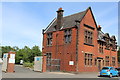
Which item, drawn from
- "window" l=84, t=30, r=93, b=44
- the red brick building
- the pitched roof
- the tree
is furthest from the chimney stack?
the tree

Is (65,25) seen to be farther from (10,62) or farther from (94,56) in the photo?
(10,62)

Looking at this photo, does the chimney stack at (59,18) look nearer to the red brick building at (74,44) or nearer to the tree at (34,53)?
the red brick building at (74,44)

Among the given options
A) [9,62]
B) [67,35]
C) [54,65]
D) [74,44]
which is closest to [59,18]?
[67,35]

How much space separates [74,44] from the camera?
28.5 metres

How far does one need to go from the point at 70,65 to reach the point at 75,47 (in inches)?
124

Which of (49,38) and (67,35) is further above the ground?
(67,35)

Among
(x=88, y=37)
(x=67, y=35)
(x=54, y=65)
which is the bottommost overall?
(x=54, y=65)

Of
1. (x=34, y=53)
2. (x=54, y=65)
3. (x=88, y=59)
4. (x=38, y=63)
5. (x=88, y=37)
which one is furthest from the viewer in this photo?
(x=34, y=53)

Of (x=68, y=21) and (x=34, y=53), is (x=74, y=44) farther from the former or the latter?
(x=34, y=53)

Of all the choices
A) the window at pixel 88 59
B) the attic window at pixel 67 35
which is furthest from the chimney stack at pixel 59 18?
the window at pixel 88 59

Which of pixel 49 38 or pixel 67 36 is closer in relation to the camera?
pixel 67 36

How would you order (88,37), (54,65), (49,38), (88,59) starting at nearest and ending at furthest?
(88,59), (54,65), (88,37), (49,38)

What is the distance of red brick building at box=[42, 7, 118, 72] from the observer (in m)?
28.5

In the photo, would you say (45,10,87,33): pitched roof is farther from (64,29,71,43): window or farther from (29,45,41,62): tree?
(29,45,41,62): tree
